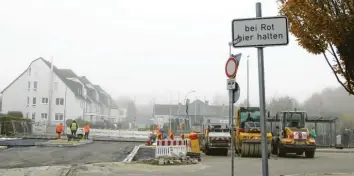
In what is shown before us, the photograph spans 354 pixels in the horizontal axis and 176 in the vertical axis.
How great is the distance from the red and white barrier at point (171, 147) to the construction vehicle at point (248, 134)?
387cm

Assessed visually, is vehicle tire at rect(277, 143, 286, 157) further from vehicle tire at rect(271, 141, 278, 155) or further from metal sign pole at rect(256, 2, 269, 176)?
metal sign pole at rect(256, 2, 269, 176)

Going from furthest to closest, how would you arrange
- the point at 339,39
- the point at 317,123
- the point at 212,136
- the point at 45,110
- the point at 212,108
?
1. the point at 212,108
2. the point at 45,110
3. the point at 317,123
4. the point at 212,136
5. the point at 339,39

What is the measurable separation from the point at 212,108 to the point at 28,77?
4498 centimetres

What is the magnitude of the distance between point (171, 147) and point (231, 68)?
461 inches

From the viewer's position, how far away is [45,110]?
7275 cm

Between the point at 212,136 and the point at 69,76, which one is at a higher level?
the point at 69,76

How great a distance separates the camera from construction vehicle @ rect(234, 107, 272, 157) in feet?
75.5

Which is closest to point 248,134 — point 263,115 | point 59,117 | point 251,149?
point 251,149

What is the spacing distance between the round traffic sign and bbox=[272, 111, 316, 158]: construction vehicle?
1555 cm

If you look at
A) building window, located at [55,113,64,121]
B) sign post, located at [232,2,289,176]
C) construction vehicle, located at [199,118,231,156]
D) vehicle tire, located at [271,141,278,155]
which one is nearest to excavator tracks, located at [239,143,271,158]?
construction vehicle, located at [199,118,231,156]

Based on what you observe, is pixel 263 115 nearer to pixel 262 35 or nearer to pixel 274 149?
pixel 262 35

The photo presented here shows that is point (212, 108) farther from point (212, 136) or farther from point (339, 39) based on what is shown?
point (339, 39)

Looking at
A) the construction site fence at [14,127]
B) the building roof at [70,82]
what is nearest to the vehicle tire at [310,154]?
the construction site fence at [14,127]

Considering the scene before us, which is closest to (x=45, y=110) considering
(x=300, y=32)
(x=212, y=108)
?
(x=212, y=108)
